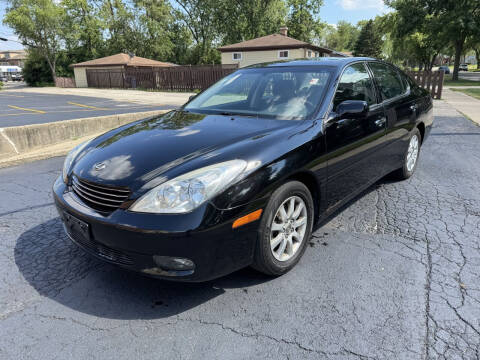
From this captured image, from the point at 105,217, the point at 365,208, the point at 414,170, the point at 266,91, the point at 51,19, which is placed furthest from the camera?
the point at 51,19

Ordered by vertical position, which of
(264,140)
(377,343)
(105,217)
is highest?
(264,140)

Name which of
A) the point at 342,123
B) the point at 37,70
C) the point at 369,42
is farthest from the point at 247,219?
the point at 369,42

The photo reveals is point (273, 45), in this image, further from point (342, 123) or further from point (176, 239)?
point (176, 239)

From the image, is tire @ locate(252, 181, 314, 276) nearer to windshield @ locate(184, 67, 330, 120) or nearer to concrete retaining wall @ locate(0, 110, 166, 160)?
windshield @ locate(184, 67, 330, 120)

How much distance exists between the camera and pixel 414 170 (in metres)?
5.05

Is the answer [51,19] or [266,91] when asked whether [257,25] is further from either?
[266,91]

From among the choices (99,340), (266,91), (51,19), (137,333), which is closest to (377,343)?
(137,333)

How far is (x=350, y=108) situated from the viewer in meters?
2.93

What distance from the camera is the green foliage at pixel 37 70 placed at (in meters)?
45.5

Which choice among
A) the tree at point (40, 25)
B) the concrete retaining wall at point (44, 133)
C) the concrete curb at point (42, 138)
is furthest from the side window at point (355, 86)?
the tree at point (40, 25)

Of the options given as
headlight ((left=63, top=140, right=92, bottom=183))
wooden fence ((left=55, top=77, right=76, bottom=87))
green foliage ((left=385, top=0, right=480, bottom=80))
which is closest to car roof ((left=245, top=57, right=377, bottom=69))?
headlight ((left=63, top=140, right=92, bottom=183))

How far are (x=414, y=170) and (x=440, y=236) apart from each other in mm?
2080

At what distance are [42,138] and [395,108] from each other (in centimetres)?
606

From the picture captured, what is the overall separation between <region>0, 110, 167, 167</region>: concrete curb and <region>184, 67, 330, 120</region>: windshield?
3.73 metres
